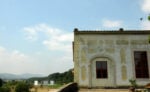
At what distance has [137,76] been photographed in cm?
2333

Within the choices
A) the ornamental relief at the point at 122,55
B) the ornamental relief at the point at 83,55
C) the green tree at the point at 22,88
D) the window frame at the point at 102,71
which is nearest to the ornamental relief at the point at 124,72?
the ornamental relief at the point at 122,55

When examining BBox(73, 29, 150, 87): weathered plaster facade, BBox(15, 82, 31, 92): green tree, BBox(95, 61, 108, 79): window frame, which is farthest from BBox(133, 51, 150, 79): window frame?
BBox(15, 82, 31, 92): green tree

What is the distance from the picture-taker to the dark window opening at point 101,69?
23109mm

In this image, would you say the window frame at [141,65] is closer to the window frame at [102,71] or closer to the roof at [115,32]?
the roof at [115,32]

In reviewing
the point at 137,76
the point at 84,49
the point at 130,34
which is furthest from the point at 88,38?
the point at 137,76

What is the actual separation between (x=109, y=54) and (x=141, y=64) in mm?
2910

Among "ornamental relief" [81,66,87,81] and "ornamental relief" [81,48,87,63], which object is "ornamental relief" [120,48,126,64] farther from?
"ornamental relief" [81,66,87,81]

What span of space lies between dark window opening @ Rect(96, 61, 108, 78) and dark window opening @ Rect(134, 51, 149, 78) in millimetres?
2679

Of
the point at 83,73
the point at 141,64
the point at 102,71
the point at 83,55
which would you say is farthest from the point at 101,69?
the point at 141,64

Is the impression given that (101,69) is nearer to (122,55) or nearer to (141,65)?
(122,55)

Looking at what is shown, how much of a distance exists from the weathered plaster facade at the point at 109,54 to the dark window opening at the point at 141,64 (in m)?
0.31

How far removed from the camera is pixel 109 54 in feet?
76.9

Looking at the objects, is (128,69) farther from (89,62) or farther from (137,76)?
(89,62)

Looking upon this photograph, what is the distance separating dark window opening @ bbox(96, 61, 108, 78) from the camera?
2311 centimetres
